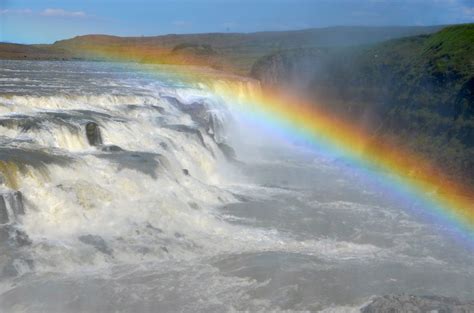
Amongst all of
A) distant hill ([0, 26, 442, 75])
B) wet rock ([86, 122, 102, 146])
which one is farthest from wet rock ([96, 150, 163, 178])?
distant hill ([0, 26, 442, 75])

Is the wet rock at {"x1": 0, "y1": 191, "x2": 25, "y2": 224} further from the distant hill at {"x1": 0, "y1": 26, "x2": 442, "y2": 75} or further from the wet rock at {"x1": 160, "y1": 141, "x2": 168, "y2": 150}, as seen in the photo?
the distant hill at {"x1": 0, "y1": 26, "x2": 442, "y2": 75}

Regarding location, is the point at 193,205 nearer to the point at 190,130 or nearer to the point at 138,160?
the point at 138,160

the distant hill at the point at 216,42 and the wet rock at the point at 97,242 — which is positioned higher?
the distant hill at the point at 216,42

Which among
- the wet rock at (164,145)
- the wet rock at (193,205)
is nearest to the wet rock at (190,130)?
the wet rock at (164,145)

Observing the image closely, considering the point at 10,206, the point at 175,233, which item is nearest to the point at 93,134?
the point at 175,233

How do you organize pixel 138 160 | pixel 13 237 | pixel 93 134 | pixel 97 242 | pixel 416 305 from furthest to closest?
pixel 93 134 → pixel 138 160 → pixel 97 242 → pixel 13 237 → pixel 416 305

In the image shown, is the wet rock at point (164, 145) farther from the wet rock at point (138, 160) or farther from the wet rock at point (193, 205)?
the wet rock at point (193, 205)
